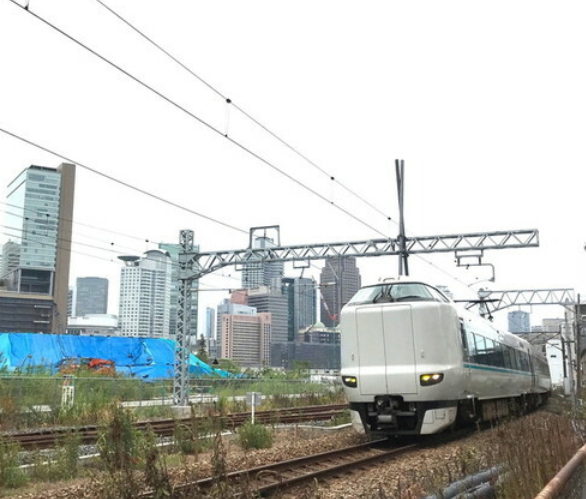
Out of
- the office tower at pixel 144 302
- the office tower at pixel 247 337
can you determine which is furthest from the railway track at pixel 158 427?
the office tower at pixel 144 302

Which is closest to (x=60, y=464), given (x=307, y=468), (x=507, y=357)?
(x=307, y=468)

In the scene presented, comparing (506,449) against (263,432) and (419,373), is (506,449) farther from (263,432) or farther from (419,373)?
(263,432)

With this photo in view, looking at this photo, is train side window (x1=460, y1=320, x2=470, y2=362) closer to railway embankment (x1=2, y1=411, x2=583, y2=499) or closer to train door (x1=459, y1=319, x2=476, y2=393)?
train door (x1=459, y1=319, x2=476, y2=393)

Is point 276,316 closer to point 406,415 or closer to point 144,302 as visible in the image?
point 406,415

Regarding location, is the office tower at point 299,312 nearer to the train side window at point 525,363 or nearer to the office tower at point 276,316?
the office tower at point 276,316

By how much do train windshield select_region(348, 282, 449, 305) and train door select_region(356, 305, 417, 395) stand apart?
33 centimetres

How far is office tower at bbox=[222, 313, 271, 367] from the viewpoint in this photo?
91500mm

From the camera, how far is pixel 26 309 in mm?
141500

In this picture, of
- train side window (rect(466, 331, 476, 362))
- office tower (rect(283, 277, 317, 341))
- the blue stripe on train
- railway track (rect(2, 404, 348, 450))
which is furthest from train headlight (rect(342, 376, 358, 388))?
office tower (rect(283, 277, 317, 341))

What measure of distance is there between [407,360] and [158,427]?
8.08 meters

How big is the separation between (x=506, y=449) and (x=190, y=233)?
19.1 m

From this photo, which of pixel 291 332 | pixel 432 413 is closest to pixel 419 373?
pixel 432 413

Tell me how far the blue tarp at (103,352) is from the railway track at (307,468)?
974 inches

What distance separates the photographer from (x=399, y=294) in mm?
12969
